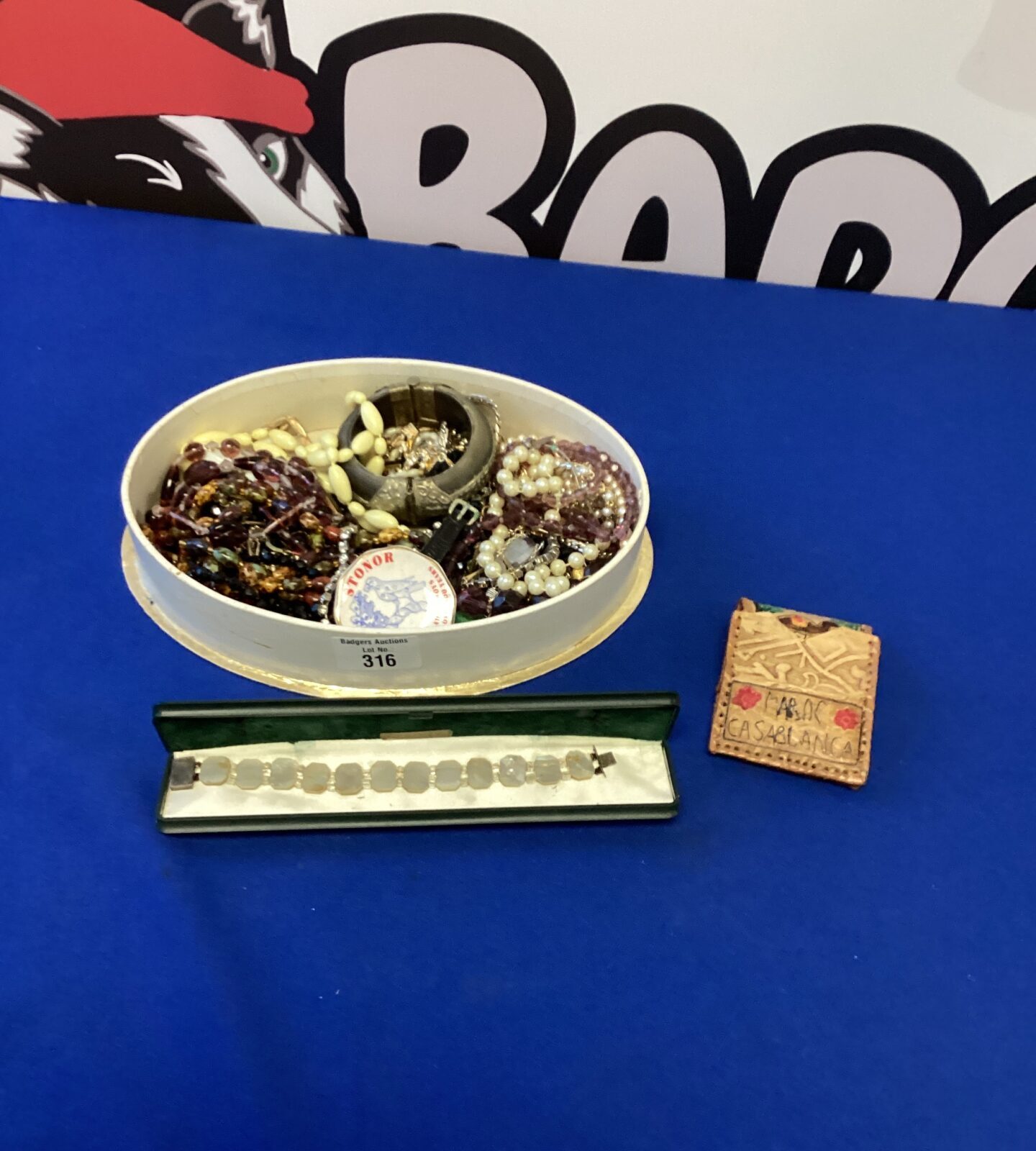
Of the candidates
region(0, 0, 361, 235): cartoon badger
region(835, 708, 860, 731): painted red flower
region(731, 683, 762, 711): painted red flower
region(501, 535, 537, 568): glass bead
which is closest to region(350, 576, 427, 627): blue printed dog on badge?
region(501, 535, 537, 568): glass bead

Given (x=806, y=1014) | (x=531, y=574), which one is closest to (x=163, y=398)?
(x=531, y=574)

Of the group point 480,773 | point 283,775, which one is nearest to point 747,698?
point 480,773

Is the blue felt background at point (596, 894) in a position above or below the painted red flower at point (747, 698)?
below

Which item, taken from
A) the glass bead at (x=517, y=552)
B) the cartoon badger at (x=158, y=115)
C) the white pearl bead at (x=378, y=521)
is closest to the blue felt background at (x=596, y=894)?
the glass bead at (x=517, y=552)

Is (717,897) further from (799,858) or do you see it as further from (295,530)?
(295,530)

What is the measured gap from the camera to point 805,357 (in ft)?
5.47

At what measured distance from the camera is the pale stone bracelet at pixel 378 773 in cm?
102

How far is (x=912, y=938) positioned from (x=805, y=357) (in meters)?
1.04

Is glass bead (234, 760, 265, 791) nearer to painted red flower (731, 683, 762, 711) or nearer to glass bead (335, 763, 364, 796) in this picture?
glass bead (335, 763, 364, 796)

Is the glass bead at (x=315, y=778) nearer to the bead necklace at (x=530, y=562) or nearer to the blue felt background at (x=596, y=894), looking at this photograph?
the blue felt background at (x=596, y=894)

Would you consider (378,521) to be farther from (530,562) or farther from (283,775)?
(283,775)

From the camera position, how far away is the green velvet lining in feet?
3.31

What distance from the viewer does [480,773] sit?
1034 mm

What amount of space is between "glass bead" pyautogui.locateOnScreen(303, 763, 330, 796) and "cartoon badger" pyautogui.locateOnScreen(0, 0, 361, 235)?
117cm
